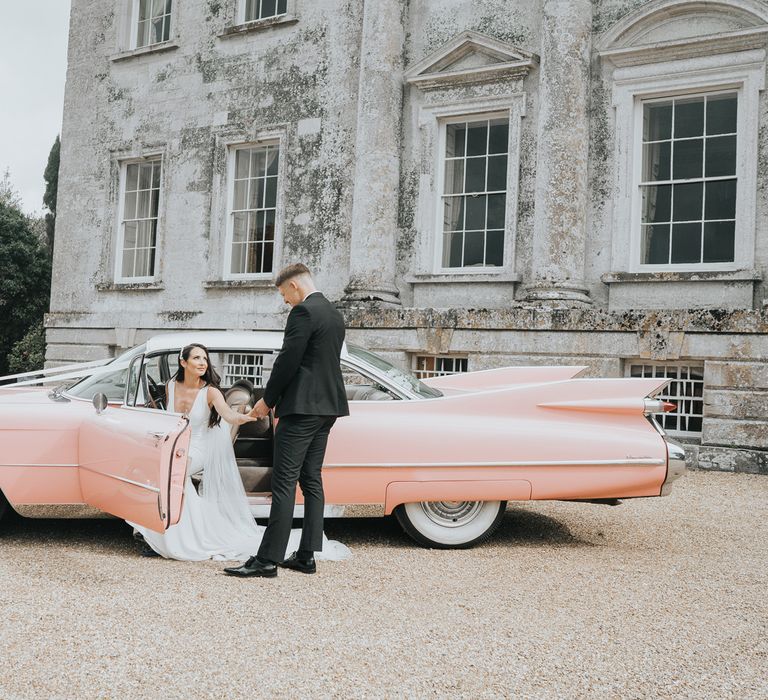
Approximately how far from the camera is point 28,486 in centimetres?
517

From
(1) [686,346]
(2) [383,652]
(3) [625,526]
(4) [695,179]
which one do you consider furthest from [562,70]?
(2) [383,652]

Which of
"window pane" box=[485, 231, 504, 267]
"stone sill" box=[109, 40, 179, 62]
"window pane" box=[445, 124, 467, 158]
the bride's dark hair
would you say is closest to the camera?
the bride's dark hair

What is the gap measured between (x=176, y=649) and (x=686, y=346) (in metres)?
7.80

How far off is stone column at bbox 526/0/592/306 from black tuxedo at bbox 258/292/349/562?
20.8 feet

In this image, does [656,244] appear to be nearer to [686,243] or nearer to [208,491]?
[686,243]

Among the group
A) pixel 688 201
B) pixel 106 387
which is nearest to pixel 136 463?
pixel 106 387

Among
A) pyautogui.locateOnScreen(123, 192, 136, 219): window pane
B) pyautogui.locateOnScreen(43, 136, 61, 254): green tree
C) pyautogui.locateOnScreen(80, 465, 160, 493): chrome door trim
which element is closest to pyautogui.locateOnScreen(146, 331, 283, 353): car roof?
pyautogui.locateOnScreen(80, 465, 160, 493): chrome door trim

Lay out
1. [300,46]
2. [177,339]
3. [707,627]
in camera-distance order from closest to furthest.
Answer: [707,627]
[177,339]
[300,46]

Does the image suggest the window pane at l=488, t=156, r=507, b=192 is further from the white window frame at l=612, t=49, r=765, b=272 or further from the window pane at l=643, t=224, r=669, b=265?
the window pane at l=643, t=224, r=669, b=265

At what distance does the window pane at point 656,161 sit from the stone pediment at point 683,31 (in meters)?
1.10

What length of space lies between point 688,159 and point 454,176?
334cm

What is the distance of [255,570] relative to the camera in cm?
466

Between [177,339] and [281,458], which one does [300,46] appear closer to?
[177,339]

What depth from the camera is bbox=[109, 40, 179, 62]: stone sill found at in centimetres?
1493
